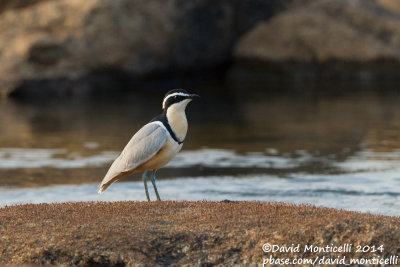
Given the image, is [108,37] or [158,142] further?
[108,37]

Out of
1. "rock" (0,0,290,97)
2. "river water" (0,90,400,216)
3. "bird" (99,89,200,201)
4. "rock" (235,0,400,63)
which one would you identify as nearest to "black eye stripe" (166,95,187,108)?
"bird" (99,89,200,201)

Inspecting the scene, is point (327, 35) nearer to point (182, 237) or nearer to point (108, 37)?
point (108, 37)

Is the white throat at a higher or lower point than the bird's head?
lower

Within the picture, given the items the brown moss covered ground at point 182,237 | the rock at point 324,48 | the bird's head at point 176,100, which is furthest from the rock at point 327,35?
the brown moss covered ground at point 182,237

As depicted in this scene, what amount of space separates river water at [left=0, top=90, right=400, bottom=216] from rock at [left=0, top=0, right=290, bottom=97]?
145cm

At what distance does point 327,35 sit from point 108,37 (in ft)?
20.6

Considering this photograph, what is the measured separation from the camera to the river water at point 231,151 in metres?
9.11

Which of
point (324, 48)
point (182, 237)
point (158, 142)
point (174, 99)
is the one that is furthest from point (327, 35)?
point (182, 237)

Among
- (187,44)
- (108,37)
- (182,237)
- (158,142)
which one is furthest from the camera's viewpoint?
(187,44)

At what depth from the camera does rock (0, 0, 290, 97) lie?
1978 centimetres

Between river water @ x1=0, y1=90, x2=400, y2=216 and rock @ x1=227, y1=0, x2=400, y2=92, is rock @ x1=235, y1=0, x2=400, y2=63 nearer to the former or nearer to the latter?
rock @ x1=227, y1=0, x2=400, y2=92

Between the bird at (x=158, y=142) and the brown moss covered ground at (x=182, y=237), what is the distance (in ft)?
4.42

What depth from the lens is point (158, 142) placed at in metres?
7.01

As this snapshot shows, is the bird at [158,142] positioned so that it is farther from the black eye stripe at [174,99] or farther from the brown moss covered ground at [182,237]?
the brown moss covered ground at [182,237]
